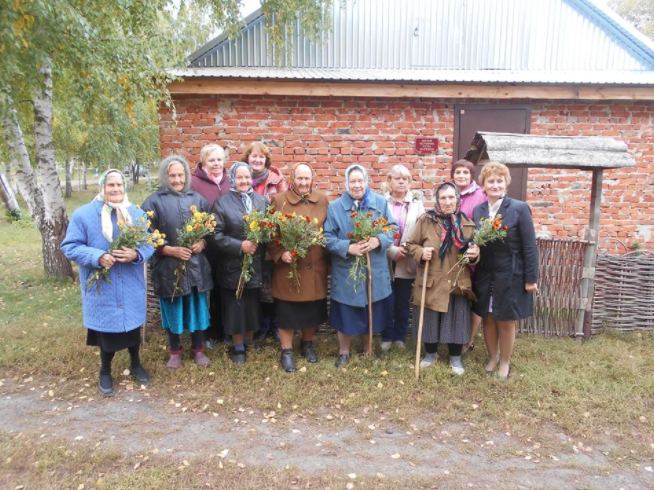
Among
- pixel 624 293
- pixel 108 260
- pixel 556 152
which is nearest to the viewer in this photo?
pixel 108 260

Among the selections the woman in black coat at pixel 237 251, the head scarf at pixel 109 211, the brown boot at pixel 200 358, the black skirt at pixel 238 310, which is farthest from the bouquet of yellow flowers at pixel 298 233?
the brown boot at pixel 200 358

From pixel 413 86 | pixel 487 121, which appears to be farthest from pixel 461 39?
pixel 413 86

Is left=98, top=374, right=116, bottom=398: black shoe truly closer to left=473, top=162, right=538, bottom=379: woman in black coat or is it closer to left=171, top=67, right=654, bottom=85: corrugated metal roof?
left=473, top=162, right=538, bottom=379: woman in black coat

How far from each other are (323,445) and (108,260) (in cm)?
222

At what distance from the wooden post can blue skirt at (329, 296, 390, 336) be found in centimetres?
245

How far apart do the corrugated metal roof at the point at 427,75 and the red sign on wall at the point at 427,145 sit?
36.3 inches

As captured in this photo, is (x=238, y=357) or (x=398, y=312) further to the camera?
Answer: (x=398, y=312)

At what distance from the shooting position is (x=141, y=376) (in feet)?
13.9

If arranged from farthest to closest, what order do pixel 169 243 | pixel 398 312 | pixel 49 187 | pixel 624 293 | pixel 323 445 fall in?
pixel 49 187
pixel 624 293
pixel 398 312
pixel 169 243
pixel 323 445

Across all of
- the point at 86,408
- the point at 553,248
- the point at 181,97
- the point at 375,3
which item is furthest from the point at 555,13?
the point at 86,408

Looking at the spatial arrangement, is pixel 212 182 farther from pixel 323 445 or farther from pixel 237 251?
pixel 323 445

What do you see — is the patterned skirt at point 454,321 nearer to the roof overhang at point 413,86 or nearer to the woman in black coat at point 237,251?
the woman in black coat at point 237,251

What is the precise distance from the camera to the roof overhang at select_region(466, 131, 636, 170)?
4.74 meters

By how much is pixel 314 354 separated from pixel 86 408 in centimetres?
210
